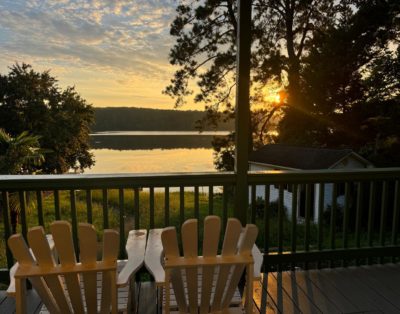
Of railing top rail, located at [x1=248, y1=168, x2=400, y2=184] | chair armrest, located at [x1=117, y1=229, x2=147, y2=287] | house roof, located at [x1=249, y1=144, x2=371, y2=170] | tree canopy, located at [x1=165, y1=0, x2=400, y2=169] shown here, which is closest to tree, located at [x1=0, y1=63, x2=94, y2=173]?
tree canopy, located at [x1=165, y1=0, x2=400, y2=169]

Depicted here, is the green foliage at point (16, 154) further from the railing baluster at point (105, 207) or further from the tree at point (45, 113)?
the railing baluster at point (105, 207)

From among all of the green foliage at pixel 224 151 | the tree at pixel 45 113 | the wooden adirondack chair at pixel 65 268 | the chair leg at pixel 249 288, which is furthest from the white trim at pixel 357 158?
the wooden adirondack chair at pixel 65 268

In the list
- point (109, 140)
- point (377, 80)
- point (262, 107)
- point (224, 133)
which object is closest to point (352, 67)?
point (377, 80)

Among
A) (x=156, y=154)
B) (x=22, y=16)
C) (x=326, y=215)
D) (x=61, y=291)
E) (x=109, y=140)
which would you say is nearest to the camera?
(x=61, y=291)

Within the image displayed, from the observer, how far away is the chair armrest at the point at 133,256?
5.08 feet

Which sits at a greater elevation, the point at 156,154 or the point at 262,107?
the point at 262,107

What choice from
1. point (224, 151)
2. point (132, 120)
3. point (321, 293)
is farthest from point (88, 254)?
point (224, 151)

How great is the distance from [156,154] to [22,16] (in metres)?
2.29

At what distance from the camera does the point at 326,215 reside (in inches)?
387

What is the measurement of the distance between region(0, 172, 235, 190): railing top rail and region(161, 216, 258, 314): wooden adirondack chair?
3.50 ft

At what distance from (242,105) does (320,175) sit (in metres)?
1.02

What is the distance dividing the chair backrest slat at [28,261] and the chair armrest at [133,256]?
1.18 feet

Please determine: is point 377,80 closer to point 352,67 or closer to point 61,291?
point 352,67

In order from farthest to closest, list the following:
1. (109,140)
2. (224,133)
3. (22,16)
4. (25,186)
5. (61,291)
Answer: (224,133) → (22,16) → (109,140) → (25,186) → (61,291)
